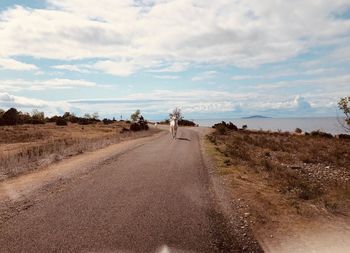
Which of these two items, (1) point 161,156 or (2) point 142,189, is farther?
(1) point 161,156

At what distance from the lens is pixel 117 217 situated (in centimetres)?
1022

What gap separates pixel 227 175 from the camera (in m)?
17.7

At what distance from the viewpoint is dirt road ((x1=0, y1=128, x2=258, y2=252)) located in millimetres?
8453

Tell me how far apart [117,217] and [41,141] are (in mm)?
34643

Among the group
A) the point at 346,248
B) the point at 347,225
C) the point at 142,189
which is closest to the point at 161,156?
the point at 142,189

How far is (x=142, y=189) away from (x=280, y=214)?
14.8 feet

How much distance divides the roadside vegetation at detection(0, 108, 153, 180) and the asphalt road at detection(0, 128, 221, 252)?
19.3 ft

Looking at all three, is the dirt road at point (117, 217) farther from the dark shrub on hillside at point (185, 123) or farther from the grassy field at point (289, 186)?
the dark shrub on hillside at point (185, 123)

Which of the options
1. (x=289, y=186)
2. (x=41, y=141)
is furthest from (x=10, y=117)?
(x=289, y=186)

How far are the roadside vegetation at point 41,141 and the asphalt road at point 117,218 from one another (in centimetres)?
588

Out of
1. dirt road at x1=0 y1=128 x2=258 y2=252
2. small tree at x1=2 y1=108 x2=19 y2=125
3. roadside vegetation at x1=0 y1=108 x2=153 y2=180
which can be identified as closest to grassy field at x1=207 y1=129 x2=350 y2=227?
dirt road at x1=0 y1=128 x2=258 y2=252

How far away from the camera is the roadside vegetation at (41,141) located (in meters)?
21.4

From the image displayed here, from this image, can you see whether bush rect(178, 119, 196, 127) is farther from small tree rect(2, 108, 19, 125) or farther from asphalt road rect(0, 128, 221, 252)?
asphalt road rect(0, 128, 221, 252)

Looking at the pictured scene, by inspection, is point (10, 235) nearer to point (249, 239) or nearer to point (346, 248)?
point (249, 239)
